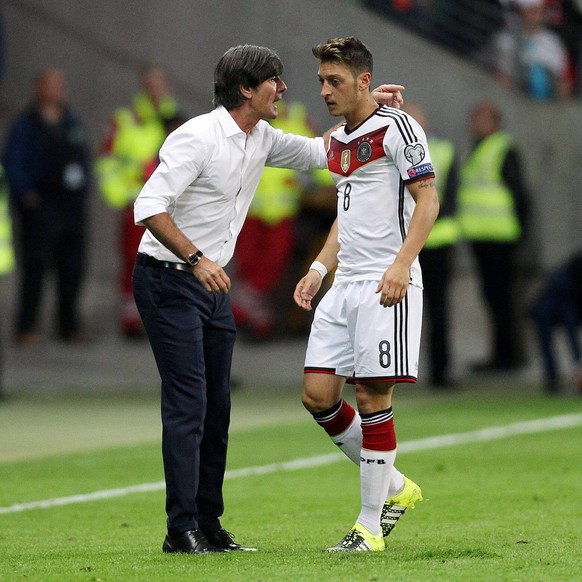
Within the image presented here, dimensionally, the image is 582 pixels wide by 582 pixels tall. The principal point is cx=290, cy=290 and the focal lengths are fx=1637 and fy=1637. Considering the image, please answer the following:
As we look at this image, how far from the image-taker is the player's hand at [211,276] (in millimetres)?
6602

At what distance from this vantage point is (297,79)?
59.0ft

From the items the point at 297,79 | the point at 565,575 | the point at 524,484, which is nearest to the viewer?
the point at 565,575

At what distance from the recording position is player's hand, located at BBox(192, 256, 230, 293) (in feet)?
21.7

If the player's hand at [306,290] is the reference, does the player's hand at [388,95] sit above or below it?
above

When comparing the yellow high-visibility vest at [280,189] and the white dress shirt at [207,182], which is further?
the yellow high-visibility vest at [280,189]

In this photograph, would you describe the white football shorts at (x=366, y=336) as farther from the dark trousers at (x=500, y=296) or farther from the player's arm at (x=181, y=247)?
the dark trousers at (x=500, y=296)

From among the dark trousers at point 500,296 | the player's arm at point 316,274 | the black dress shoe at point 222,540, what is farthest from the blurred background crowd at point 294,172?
the black dress shoe at point 222,540

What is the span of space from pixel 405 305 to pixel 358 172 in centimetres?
59

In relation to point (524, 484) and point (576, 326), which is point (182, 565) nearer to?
point (524, 484)

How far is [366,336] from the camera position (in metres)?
Answer: 6.77

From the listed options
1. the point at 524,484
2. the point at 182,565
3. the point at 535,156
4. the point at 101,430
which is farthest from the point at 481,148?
the point at 182,565

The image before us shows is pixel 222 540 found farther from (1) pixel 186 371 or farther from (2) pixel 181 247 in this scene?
(2) pixel 181 247

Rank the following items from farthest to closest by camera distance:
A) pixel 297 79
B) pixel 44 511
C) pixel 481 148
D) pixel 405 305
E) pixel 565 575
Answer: pixel 297 79
pixel 481 148
pixel 44 511
pixel 405 305
pixel 565 575

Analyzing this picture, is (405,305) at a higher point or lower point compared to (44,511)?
higher
